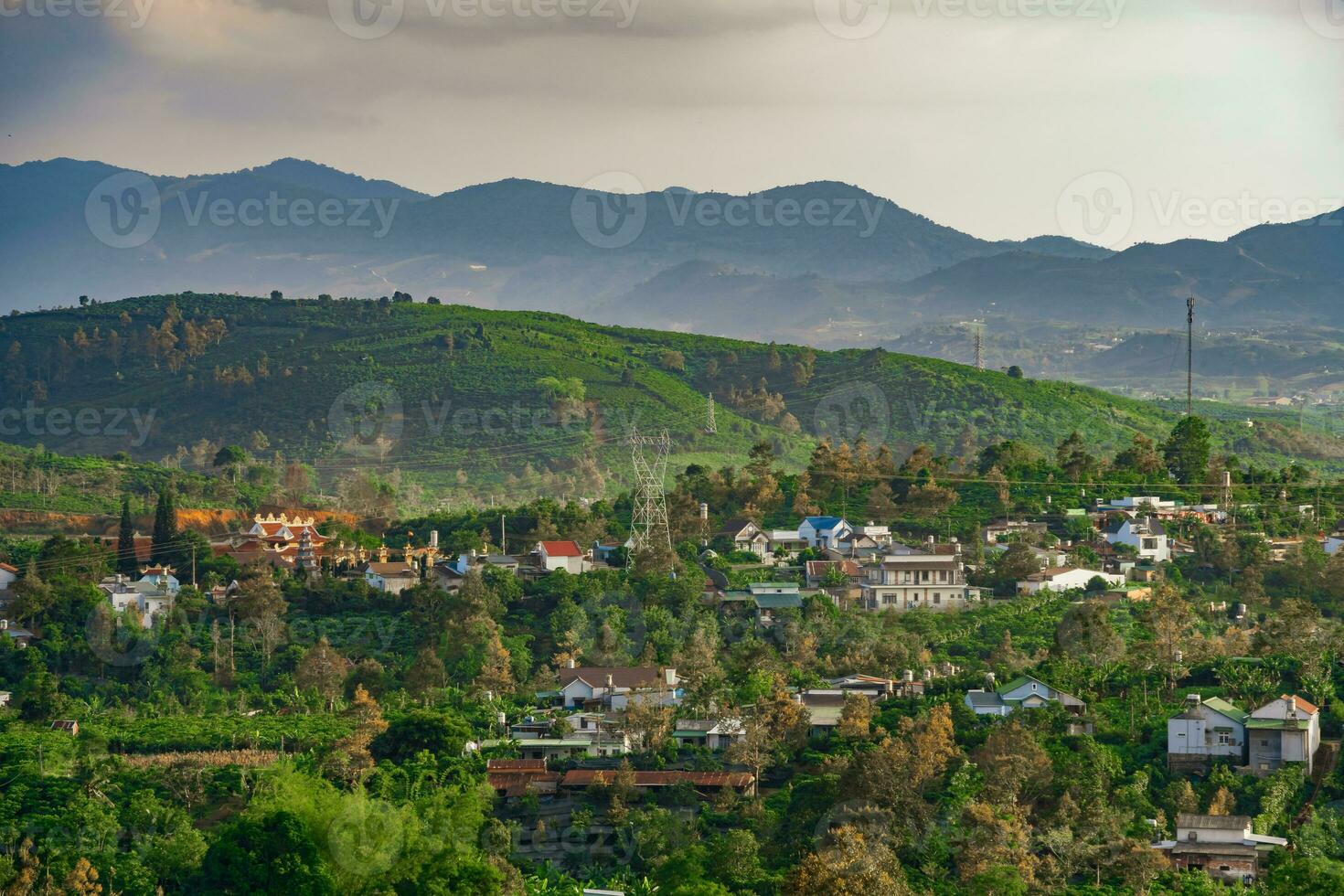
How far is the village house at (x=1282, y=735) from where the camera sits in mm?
28734

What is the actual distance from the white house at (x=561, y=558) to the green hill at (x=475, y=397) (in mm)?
25698

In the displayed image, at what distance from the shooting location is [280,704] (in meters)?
36.9

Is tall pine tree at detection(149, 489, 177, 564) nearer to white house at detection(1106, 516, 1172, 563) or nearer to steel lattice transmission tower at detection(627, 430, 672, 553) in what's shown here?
steel lattice transmission tower at detection(627, 430, 672, 553)

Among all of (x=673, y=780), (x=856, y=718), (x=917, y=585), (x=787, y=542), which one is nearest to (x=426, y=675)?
(x=673, y=780)

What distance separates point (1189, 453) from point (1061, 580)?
1094 centimetres

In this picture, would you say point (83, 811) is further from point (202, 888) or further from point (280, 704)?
point (280, 704)

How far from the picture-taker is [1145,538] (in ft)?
147

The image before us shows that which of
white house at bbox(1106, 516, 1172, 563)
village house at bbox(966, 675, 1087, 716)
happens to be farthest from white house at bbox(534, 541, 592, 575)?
village house at bbox(966, 675, 1087, 716)

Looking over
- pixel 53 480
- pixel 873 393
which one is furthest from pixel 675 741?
pixel 873 393
